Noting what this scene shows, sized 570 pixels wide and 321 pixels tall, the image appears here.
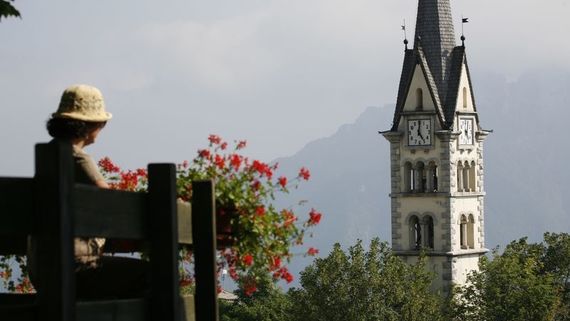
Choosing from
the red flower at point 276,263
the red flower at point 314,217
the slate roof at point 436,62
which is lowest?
the red flower at point 276,263

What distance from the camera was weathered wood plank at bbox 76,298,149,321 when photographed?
953 cm

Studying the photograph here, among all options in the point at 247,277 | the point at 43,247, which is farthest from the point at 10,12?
the point at 43,247

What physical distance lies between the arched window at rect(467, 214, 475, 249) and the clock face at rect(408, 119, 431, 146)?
5.57 metres

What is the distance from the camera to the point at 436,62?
103 meters

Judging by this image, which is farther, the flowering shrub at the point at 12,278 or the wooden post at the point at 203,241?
the flowering shrub at the point at 12,278

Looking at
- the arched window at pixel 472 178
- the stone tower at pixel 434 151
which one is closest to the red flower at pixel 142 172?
the stone tower at pixel 434 151

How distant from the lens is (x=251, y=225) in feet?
37.4

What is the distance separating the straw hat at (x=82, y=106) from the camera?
1084cm

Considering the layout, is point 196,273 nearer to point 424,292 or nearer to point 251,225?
point 251,225

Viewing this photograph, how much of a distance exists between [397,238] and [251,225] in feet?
300

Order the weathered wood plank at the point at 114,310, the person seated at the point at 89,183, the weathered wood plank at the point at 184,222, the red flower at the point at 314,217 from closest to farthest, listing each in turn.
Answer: the weathered wood plank at the point at 114,310 → the person seated at the point at 89,183 → the weathered wood plank at the point at 184,222 → the red flower at the point at 314,217

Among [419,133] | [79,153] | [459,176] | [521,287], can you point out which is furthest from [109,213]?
[459,176]

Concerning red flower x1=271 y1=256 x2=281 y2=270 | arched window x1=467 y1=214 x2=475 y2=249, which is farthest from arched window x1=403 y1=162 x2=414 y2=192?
red flower x1=271 y1=256 x2=281 y2=270

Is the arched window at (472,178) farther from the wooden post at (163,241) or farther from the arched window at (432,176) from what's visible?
the wooden post at (163,241)
